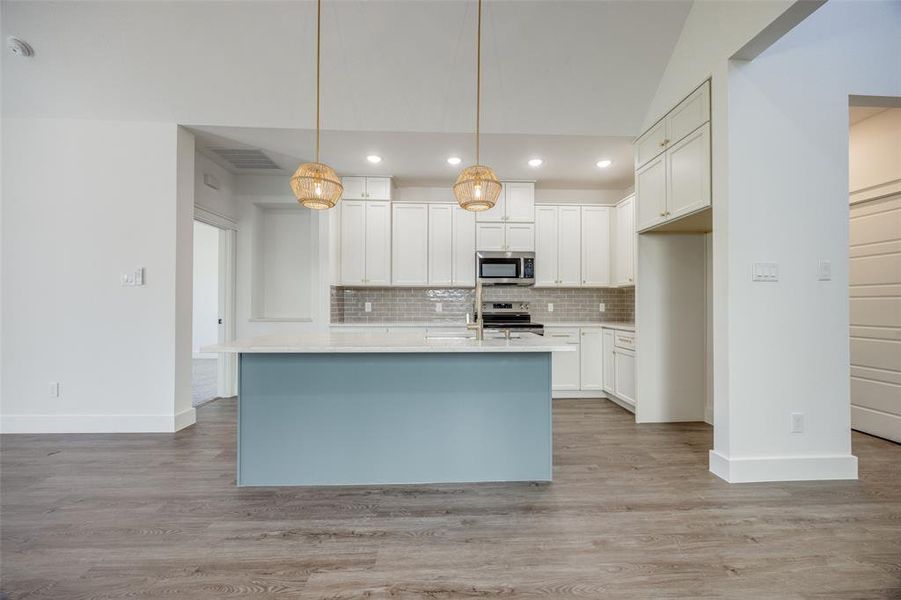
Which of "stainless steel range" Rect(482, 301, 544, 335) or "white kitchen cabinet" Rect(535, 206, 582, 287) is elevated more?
"white kitchen cabinet" Rect(535, 206, 582, 287)

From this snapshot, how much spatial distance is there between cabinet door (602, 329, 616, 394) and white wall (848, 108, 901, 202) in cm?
245

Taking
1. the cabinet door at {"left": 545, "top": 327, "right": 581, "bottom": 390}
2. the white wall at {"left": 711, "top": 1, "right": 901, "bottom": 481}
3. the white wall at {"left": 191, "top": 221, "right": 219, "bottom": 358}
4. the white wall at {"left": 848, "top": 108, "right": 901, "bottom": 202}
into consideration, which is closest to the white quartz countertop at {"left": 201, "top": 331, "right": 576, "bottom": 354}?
the white wall at {"left": 711, "top": 1, "right": 901, "bottom": 481}

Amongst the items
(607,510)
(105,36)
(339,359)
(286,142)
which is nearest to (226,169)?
(286,142)

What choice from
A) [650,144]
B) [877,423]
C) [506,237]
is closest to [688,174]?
[650,144]

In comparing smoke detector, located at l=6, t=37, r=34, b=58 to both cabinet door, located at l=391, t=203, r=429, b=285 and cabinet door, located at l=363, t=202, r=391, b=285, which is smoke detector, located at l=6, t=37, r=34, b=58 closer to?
cabinet door, located at l=363, t=202, r=391, b=285

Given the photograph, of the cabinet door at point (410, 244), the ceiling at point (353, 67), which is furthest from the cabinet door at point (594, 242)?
the cabinet door at point (410, 244)

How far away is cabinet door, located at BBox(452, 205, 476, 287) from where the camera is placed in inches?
199

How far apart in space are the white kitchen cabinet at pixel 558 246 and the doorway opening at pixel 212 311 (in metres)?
3.73

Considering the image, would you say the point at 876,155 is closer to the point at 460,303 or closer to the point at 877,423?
the point at 877,423

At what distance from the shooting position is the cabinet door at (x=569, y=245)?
5.13m

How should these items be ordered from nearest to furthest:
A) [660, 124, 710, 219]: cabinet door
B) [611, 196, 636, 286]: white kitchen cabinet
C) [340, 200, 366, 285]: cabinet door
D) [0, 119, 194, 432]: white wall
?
[660, 124, 710, 219]: cabinet door → [0, 119, 194, 432]: white wall → [611, 196, 636, 286]: white kitchen cabinet → [340, 200, 366, 285]: cabinet door

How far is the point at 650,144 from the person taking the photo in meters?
3.68

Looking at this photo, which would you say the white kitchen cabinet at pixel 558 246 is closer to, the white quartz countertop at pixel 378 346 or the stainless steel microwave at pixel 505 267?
the stainless steel microwave at pixel 505 267

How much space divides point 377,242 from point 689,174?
327 centimetres
